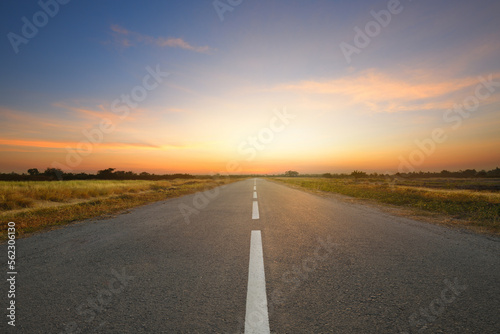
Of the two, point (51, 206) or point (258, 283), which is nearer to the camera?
point (258, 283)

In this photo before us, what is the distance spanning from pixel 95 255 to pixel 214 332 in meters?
3.32

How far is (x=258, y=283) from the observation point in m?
2.89

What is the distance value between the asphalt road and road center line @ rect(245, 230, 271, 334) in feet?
0.05

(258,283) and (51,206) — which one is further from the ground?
(258,283)

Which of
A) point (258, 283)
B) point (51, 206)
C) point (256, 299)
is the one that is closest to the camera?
point (256, 299)

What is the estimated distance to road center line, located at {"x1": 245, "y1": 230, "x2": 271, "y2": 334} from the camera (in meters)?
2.03

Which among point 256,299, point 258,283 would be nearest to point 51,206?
point 258,283

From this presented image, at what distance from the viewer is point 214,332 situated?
1.97 m

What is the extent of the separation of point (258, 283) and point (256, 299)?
1.31 ft

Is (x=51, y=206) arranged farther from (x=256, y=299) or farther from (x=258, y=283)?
(x=256, y=299)

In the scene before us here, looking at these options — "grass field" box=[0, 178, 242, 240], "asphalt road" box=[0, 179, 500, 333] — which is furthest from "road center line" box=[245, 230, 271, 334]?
"grass field" box=[0, 178, 242, 240]

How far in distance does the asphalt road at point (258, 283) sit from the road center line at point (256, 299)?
0.05 ft

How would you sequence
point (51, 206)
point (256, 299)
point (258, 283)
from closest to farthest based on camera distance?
point (256, 299) → point (258, 283) → point (51, 206)

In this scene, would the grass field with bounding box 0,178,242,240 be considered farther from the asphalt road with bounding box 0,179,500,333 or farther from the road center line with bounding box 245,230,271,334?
the road center line with bounding box 245,230,271,334
